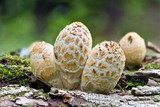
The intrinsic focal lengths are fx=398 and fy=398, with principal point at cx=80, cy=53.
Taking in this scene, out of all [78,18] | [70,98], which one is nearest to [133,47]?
[70,98]

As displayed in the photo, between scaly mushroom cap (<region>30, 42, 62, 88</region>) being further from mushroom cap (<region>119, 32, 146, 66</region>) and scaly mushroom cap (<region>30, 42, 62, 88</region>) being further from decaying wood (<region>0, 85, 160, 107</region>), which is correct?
mushroom cap (<region>119, 32, 146, 66</region>)

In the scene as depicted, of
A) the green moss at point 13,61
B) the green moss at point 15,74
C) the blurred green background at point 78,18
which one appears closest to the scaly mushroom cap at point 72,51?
the green moss at point 15,74

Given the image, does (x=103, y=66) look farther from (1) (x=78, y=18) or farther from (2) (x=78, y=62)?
(1) (x=78, y=18)

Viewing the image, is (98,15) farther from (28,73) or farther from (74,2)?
(28,73)

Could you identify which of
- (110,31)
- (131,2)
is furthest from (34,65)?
(131,2)

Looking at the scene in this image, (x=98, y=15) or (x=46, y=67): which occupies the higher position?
(x=98, y=15)

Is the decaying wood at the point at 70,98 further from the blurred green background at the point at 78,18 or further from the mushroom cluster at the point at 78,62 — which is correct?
the blurred green background at the point at 78,18
